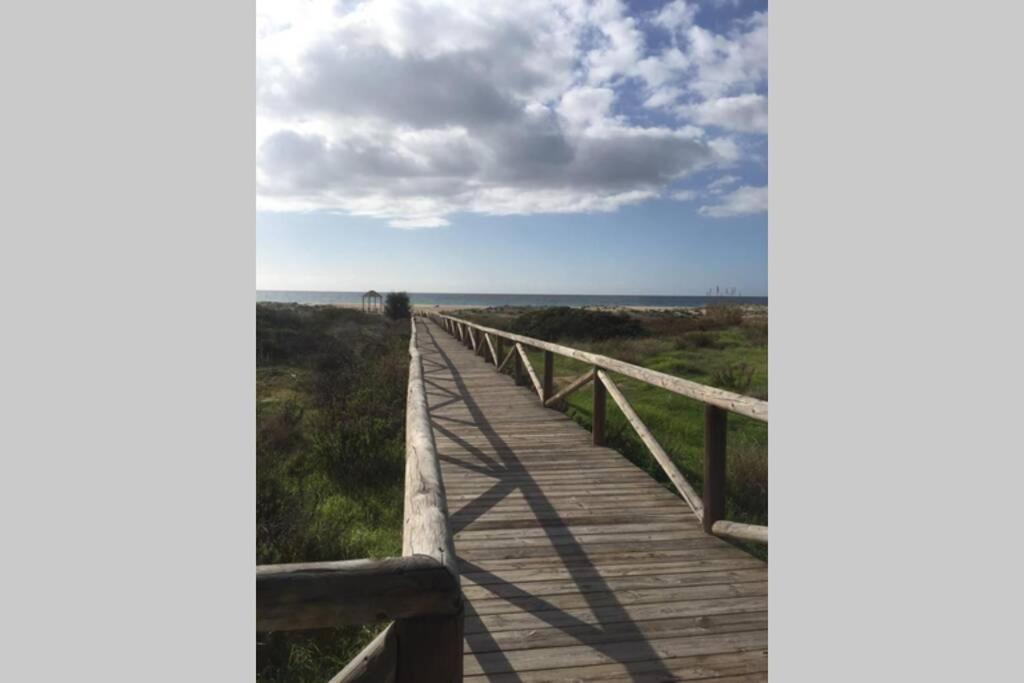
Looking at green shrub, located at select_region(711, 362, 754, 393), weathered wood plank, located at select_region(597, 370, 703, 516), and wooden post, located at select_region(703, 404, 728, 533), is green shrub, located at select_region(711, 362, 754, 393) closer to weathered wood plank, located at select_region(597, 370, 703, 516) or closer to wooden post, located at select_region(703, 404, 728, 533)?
weathered wood plank, located at select_region(597, 370, 703, 516)

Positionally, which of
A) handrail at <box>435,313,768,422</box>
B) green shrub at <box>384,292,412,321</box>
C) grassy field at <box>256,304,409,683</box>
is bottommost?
grassy field at <box>256,304,409,683</box>

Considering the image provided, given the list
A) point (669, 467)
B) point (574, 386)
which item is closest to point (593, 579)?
point (669, 467)

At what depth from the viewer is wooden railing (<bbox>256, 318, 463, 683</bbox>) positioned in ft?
2.51

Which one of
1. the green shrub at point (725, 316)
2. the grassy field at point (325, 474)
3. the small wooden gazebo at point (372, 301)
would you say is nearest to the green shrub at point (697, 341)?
the green shrub at point (725, 316)

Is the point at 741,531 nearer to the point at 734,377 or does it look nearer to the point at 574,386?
the point at 574,386

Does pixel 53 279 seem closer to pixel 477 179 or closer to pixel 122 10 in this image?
pixel 122 10

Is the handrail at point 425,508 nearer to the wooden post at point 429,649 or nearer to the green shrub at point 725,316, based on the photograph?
the wooden post at point 429,649

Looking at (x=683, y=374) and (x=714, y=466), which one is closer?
(x=714, y=466)

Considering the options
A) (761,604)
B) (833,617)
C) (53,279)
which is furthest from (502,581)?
(53,279)

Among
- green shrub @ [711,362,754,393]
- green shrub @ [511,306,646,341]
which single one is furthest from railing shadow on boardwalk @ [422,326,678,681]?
green shrub @ [511,306,646,341]

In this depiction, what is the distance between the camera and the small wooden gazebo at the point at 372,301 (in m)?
28.2

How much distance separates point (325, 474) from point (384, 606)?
473 cm

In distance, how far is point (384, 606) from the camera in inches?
30.5

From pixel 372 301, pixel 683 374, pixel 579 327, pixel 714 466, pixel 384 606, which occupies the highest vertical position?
pixel 372 301
